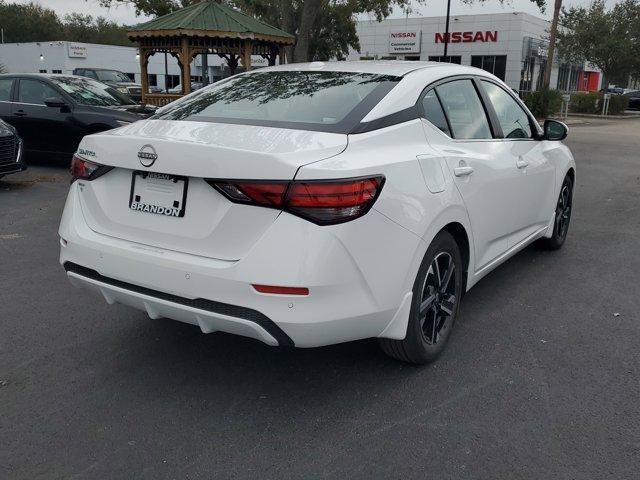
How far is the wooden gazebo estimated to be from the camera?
49.9 feet

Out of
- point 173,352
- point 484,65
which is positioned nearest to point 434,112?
point 173,352

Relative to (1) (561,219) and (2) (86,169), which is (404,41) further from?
(2) (86,169)

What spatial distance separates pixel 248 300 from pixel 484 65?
157ft

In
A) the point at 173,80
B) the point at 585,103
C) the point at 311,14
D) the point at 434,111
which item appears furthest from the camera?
the point at 173,80

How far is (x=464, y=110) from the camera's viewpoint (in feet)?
13.4

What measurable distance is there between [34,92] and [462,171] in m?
9.61

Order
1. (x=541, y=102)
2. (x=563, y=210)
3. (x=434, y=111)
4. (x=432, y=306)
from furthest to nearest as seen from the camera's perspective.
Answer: (x=541, y=102) < (x=563, y=210) < (x=434, y=111) < (x=432, y=306)

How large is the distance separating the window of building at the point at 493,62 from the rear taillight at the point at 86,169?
150 ft

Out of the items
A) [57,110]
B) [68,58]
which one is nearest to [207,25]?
[57,110]

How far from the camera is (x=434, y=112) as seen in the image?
372cm

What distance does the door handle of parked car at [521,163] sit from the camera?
14.8 feet

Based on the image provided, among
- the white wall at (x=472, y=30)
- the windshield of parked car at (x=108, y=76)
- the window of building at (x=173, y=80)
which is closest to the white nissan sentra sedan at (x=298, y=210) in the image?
the windshield of parked car at (x=108, y=76)

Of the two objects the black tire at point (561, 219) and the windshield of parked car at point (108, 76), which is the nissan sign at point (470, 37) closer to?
the windshield of parked car at point (108, 76)

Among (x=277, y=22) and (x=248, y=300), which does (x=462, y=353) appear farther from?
(x=277, y=22)
